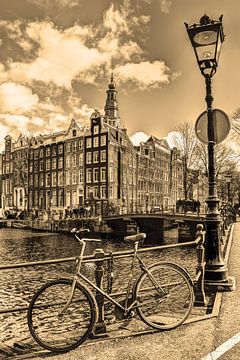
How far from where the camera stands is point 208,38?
628cm

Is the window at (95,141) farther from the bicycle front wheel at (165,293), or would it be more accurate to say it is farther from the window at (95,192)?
the bicycle front wheel at (165,293)

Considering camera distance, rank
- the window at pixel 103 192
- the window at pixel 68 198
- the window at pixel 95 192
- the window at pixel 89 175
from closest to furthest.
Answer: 1. the window at pixel 103 192
2. the window at pixel 95 192
3. the window at pixel 89 175
4. the window at pixel 68 198

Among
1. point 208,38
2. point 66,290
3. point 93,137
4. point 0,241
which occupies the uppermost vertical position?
point 93,137

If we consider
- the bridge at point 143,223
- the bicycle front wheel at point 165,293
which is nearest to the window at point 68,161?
the bridge at point 143,223

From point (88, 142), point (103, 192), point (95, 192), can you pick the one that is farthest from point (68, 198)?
point (88, 142)

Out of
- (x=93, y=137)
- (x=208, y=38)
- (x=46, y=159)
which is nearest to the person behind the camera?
(x=208, y=38)

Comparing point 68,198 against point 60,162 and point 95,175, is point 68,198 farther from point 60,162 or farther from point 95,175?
point 95,175

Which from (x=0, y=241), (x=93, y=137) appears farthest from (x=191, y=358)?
(x=93, y=137)

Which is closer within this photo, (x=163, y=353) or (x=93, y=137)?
(x=163, y=353)

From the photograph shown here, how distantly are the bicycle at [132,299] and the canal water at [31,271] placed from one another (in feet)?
1.48

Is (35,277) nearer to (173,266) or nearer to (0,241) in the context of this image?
(173,266)

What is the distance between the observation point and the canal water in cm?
1015

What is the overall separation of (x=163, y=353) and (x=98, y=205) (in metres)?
48.5

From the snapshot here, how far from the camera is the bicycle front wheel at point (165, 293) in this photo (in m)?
4.64
